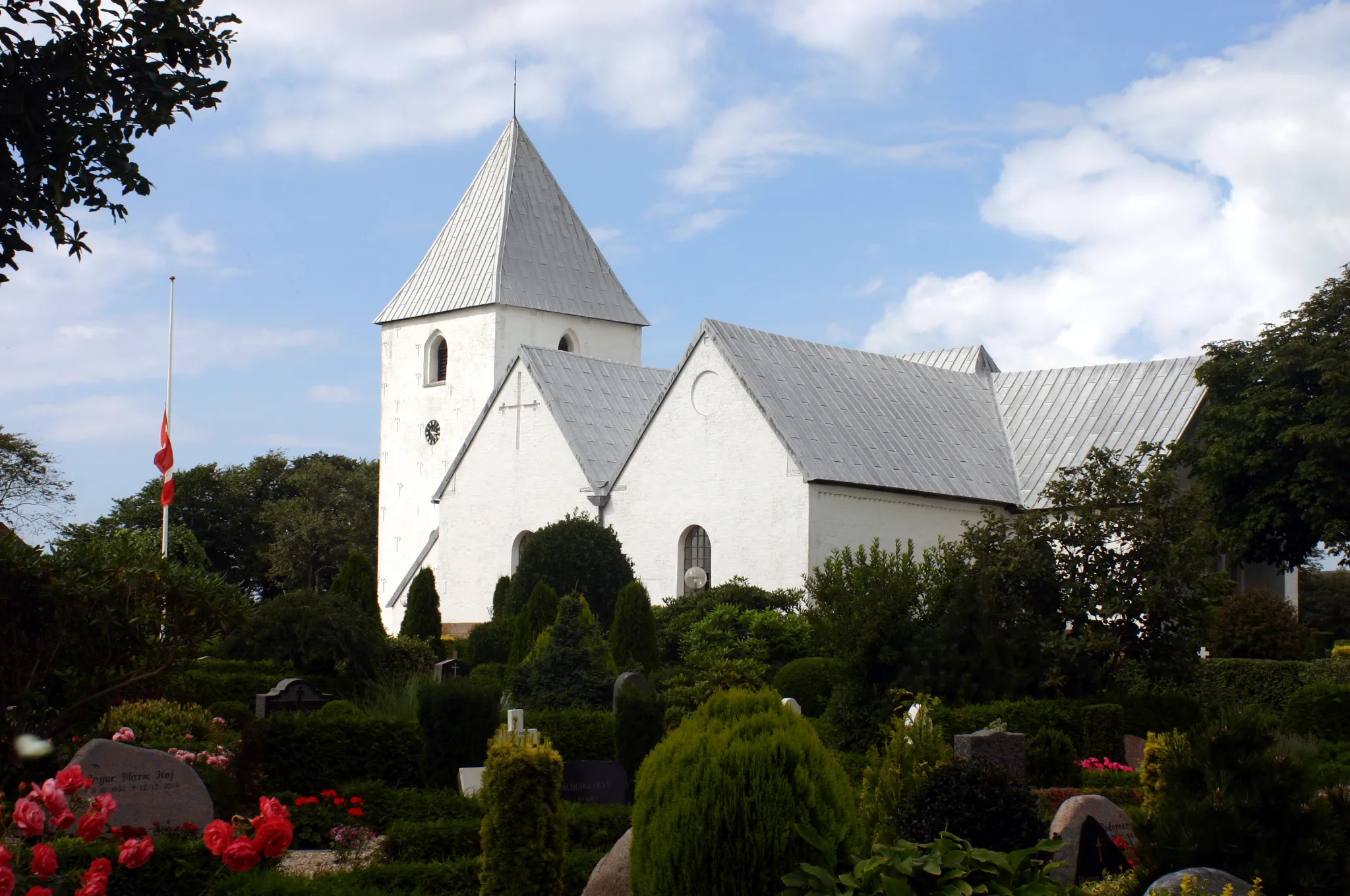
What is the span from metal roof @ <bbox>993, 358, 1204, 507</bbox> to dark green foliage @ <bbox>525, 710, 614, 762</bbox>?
54.8 ft

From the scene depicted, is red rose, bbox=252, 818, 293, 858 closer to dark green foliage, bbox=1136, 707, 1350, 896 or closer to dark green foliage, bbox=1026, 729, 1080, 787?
dark green foliage, bbox=1136, 707, 1350, 896

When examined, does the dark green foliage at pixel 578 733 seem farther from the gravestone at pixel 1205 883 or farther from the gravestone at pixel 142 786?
the gravestone at pixel 1205 883

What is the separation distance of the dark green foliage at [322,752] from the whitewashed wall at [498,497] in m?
17.0

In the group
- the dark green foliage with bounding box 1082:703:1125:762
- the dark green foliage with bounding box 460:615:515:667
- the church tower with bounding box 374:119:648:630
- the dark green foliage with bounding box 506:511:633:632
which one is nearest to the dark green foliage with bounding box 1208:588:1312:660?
the dark green foliage with bounding box 1082:703:1125:762

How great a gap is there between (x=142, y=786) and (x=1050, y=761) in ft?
25.5

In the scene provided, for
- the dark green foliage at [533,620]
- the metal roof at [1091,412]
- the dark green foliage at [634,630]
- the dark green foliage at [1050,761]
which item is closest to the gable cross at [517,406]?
the dark green foliage at [533,620]

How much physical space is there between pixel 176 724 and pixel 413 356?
1116 inches

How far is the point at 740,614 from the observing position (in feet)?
78.1

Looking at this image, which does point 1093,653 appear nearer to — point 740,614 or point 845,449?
point 740,614

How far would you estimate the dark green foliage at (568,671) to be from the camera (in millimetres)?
17391

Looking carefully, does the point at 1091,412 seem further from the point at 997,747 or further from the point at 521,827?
the point at 521,827

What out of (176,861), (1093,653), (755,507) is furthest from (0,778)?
(755,507)

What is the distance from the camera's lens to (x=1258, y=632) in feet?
73.9

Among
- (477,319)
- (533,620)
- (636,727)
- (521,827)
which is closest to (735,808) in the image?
(521,827)
